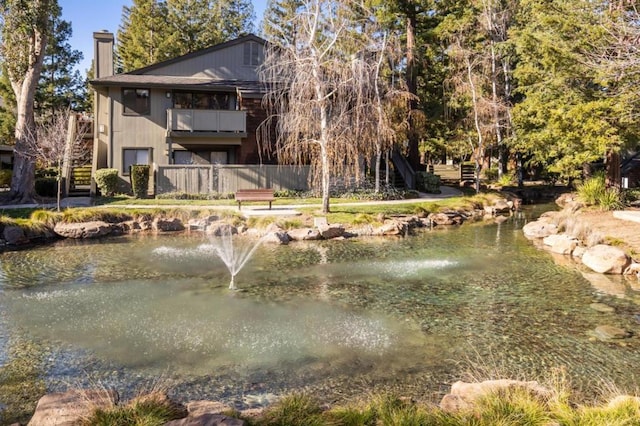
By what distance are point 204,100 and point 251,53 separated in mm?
4490

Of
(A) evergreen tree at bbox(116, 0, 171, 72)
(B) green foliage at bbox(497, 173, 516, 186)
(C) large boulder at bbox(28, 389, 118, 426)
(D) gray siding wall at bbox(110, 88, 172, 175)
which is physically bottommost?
(C) large boulder at bbox(28, 389, 118, 426)

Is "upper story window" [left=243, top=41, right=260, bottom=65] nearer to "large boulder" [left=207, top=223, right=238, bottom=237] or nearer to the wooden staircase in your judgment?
the wooden staircase

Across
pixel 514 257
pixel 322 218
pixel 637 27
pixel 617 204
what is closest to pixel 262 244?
pixel 322 218

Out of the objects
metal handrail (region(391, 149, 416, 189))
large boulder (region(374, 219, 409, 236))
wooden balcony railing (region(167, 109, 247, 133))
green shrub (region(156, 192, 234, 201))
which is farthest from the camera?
metal handrail (region(391, 149, 416, 189))

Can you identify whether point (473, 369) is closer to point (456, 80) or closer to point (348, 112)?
point (348, 112)

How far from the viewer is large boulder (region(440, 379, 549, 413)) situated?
207 inches

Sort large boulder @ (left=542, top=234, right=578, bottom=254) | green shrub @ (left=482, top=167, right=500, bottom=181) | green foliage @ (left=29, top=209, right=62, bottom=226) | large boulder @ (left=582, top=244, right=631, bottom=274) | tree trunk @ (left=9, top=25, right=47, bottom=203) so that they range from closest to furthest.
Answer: large boulder @ (left=582, top=244, right=631, bottom=274) < large boulder @ (left=542, top=234, right=578, bottom=254) < green foliage @ (left=29, top=209, right=62, bottom=226) < tree trunk @ (left=9, top=25, right=47, bottom=203) < green shrub @ (left=482, top=167, right=500, bottom=181)

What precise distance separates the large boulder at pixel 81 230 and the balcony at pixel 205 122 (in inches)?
341

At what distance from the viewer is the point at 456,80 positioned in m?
30.0

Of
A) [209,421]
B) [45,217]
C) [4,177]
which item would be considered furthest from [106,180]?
[209,421]

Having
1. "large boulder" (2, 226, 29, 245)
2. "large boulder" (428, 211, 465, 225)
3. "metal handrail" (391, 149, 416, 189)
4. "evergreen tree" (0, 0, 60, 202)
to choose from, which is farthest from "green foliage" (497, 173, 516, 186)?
"large boulder" (2, 226, 29, 245)

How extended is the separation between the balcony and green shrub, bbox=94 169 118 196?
353 centimetres

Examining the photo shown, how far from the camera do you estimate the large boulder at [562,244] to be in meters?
15.5

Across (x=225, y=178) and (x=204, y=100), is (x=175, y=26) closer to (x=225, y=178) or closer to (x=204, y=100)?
(x=204, y=100)
